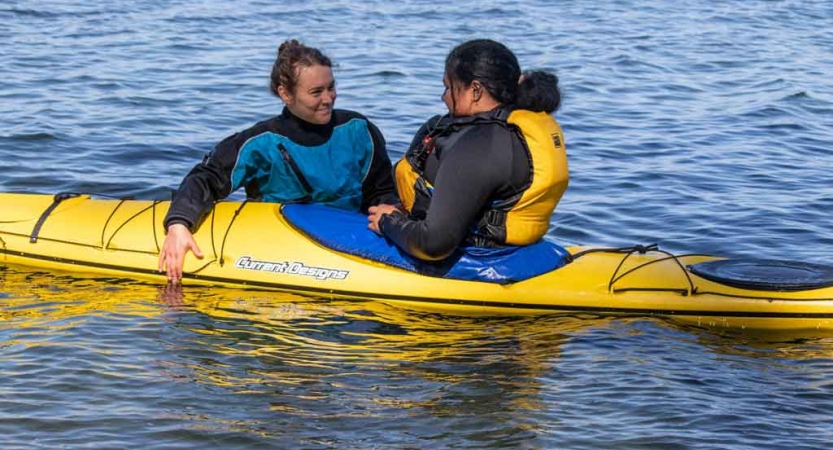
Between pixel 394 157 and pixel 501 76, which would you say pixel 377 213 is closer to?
pixel 501 76

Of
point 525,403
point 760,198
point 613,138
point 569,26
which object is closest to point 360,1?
point 569,26

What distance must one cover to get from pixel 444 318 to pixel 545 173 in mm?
867

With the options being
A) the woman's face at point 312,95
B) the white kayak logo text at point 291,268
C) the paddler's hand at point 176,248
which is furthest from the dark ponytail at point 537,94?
the paddler's hand at point 176,248

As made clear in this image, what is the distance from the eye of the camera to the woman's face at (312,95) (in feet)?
18.0

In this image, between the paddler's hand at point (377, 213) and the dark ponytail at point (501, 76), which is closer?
the dark ponytail at point (501, 76)

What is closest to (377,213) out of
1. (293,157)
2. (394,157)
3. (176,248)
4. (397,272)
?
(397,272)

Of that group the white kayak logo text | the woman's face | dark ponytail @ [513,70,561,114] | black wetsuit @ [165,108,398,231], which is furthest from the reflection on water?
dark ponytail @ [513,70,561,114]

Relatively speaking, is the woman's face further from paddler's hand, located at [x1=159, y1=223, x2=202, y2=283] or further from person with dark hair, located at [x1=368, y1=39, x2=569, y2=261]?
paddler's hand, located at [x1=159, y1=223, x2=202, y2=283]

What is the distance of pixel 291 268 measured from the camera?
18.7 feet

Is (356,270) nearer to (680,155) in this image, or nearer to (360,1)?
(680,155)

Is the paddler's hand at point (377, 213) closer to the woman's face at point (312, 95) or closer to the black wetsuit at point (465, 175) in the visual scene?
the black wetsuit at point (465, 175)

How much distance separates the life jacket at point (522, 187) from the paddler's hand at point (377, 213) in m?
0.08

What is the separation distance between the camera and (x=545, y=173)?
200 inches

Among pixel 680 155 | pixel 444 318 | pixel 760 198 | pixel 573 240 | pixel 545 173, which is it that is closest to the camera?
pixel 545 173
